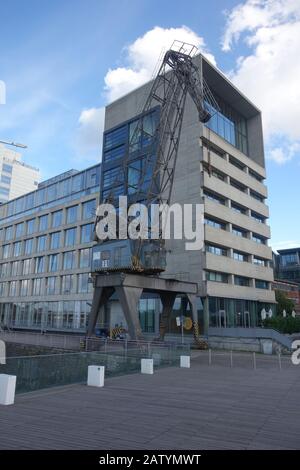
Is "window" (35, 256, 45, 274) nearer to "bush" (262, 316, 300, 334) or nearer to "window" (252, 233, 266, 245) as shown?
"window" (252, 233, 266, 245)

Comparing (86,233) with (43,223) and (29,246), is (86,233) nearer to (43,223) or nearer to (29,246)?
(43,223)

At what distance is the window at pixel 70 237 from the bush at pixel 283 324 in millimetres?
33370

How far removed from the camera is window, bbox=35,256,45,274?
69.6m

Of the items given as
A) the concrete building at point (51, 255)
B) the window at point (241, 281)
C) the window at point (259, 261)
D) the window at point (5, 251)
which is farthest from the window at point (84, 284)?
the window at point (5, 251)

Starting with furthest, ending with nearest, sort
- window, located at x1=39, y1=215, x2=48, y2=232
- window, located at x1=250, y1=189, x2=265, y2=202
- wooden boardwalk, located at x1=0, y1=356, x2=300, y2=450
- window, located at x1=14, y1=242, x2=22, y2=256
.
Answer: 1. window, located at x1=14, y1=242, x2=22, y2=256
2. window, located at x1=39, y1=215, x2=48, y2=232
3. window, located at x1=250, y1=189, x2=265, y2=202
4. wooden boardwalk, located at x1=0, y1=356, x2=300, y2=450

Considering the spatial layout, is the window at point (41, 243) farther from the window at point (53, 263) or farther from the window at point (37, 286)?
the window at point (37, 286)

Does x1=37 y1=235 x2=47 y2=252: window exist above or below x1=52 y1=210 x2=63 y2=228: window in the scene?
below

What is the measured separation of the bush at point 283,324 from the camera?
47469 mm

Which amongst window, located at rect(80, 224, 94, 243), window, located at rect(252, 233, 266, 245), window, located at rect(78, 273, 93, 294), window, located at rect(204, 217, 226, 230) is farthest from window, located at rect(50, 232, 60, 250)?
window, located at rect(252, 233, 266, 245)

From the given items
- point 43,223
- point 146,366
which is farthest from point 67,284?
point 146,366

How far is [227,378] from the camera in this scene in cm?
1942

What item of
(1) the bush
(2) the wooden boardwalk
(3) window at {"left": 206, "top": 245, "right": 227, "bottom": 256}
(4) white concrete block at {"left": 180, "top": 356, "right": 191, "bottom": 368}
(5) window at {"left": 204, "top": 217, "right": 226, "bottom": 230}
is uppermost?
(5) window at {"left": 204, "top": 217, "right": 226, "bottom": 230}

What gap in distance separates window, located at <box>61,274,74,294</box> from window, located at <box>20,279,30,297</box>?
11.1m
